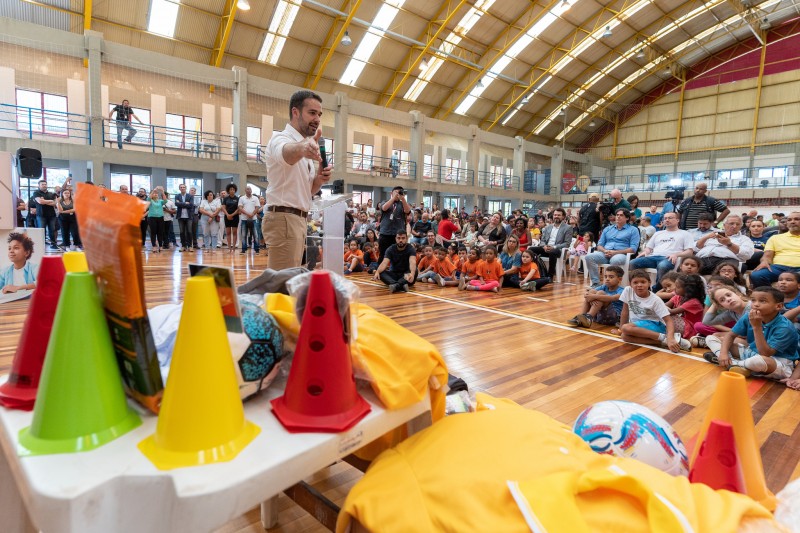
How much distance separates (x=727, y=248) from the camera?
16.0 feet

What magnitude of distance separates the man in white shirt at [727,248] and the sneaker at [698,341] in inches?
65.7

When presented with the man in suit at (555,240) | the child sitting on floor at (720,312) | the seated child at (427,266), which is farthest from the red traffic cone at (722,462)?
the man in suit at (555,240)

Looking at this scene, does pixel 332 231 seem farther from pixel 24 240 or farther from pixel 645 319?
pixel 645 319

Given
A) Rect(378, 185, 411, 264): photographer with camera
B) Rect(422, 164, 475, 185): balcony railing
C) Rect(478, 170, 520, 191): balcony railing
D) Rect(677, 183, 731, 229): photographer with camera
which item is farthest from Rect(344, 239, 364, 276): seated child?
Rect(478, 170, 520, 191): balcony railing

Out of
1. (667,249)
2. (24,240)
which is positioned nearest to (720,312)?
(667,249)

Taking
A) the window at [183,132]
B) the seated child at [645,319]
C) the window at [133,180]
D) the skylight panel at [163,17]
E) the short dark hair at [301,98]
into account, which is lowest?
the seated child at [645,319]

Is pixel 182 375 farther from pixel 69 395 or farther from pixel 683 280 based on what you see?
pixel 683 280

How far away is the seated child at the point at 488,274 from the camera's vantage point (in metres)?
6.16

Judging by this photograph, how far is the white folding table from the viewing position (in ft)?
1.74

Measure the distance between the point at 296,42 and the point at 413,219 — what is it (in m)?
8.61

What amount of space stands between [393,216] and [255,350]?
581 cm

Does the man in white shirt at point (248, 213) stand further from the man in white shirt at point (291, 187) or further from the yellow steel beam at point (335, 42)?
the man in white shirt at point (291, 187)

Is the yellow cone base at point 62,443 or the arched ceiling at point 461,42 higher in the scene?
the arched ceiling at point 461,42

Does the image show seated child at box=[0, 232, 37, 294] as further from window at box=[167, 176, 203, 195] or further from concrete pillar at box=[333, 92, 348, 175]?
concrete pillar at box=[333, 92, 348, 175]
